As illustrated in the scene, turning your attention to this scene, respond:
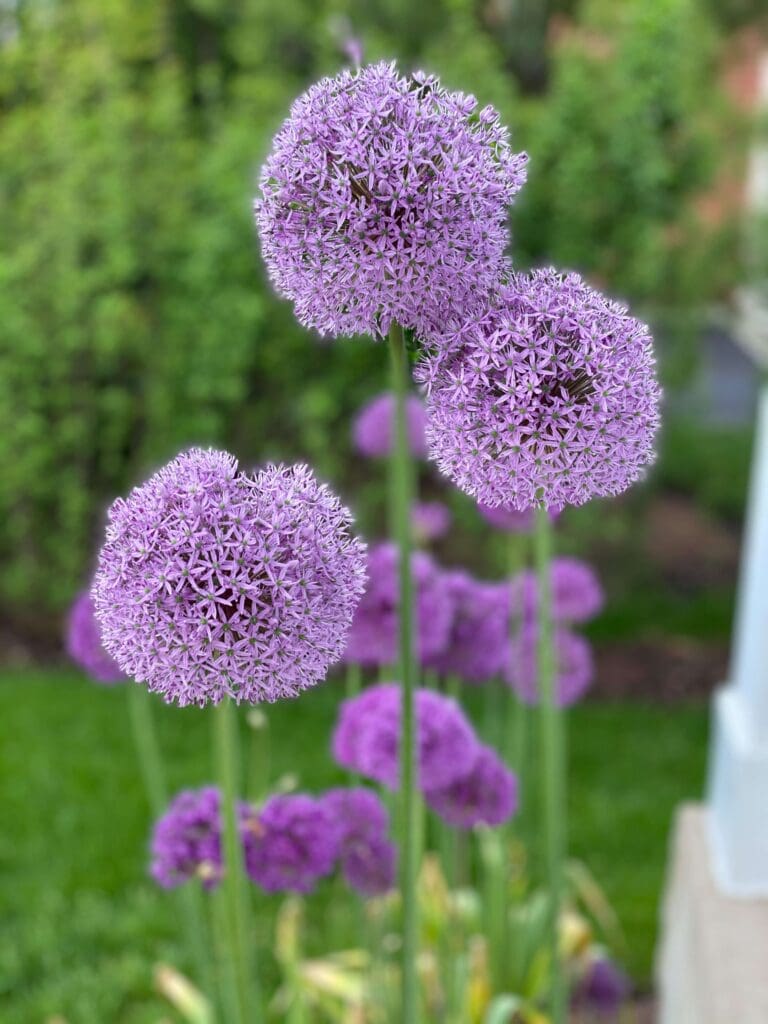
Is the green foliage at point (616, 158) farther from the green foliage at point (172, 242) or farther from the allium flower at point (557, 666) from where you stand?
the allium flower at point (557, 666)

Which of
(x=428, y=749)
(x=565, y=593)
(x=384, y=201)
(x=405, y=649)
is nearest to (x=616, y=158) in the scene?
(x=565, y=593)

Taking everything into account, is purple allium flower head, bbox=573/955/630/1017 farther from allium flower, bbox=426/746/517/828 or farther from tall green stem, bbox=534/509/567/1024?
allium flower, bbox=426/746/517/828

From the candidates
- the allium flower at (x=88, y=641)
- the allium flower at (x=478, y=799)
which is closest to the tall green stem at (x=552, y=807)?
the allium flower at (x=478, y=799)

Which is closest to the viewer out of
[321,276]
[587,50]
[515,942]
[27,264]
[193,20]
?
[321,276]

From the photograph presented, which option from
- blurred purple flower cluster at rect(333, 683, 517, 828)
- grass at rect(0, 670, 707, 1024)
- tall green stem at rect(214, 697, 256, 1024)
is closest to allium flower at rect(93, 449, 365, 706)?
tall green stem at rect(214, 697, 256, 1024)

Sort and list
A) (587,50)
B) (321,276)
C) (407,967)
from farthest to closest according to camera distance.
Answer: (587,50) → (407,967) → (321,276)

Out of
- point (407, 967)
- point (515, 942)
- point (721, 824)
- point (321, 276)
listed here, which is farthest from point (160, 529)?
point (721, 824)

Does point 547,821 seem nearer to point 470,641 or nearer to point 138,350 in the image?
point 470,641
